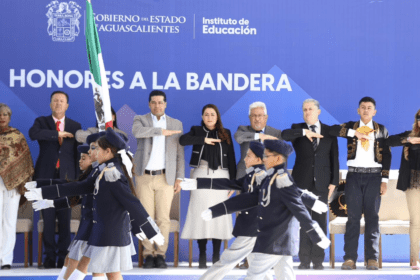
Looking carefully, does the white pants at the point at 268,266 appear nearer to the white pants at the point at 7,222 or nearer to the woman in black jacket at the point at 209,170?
the woman in black jacket at the point at 209,170

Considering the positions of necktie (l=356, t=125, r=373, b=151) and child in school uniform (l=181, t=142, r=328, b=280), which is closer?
child in school uniform (l=181, t=142, r=328, b=280)

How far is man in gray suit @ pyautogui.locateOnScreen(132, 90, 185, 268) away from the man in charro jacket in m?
1.58

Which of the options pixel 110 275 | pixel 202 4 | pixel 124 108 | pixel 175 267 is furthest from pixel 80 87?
pixel 110 275

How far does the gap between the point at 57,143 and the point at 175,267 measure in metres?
1.68

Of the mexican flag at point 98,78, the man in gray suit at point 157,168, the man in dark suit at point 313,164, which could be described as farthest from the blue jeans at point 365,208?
the mexican flag at point 98,78

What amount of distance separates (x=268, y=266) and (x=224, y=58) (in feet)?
11.4

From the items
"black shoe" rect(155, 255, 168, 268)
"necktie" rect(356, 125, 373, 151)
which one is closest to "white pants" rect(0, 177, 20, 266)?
"black shoe" rect(155, 255, 168, 268)

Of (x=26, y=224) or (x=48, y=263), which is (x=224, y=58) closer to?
(x=26, y=224)

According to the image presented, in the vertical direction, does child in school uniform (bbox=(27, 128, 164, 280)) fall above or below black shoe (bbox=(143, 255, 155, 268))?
above

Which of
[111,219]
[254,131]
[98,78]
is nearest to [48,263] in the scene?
[98,78]

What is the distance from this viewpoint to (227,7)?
24.0ft

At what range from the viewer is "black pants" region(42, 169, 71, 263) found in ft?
20.4

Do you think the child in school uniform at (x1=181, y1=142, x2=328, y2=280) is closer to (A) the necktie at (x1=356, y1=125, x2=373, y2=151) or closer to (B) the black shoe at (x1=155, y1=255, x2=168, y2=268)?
(B) the black shoe at (x1=155, y1=255, x2=168, y2=268)

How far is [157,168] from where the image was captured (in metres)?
6.43
